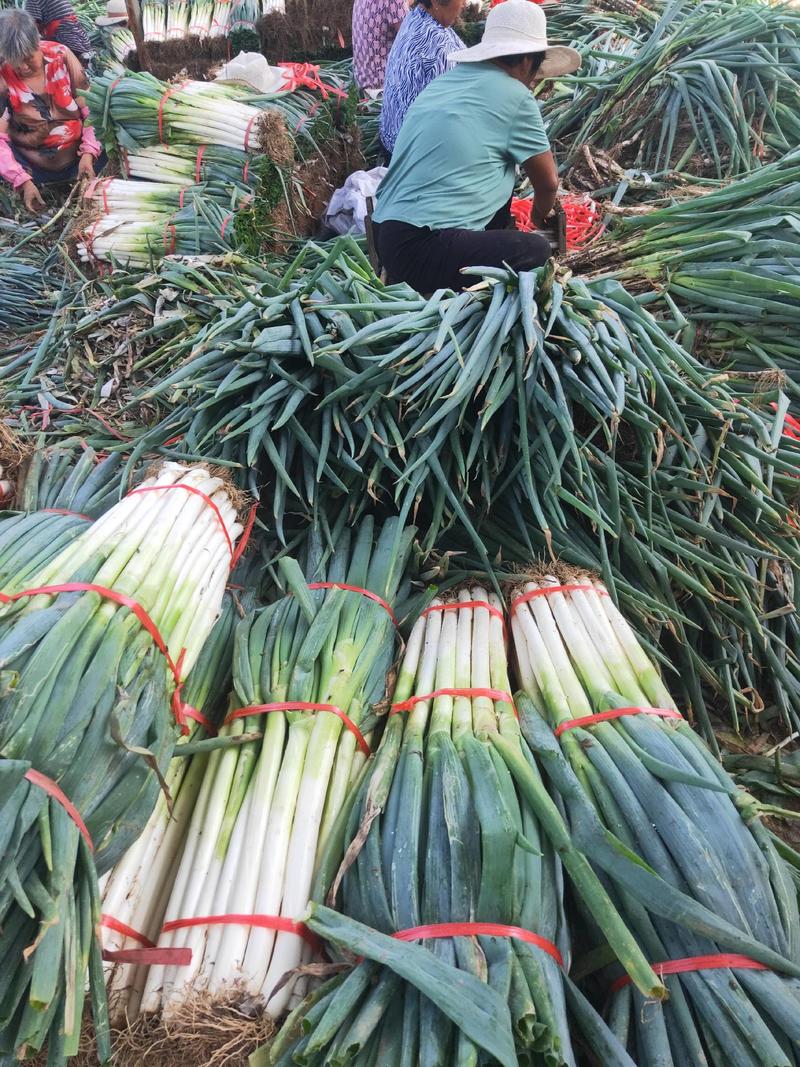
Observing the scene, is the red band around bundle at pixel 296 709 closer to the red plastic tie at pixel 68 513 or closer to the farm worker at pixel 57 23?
the red plastic tie at pixel 68 513

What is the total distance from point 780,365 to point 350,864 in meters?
1.92

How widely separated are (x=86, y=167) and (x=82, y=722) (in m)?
4.30

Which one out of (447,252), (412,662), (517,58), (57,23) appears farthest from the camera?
(57,23)

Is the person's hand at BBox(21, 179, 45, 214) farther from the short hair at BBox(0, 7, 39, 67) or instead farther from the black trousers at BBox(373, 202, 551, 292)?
the black trousers at BBox(373, 202, 551, 292)

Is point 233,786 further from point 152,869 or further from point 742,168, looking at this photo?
point 742,168

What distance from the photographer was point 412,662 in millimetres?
1692

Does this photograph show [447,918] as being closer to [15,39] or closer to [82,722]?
[82,722]

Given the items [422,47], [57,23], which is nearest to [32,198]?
[57,23]

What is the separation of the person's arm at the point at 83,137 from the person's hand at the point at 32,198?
29 centimetres

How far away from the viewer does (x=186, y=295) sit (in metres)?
2.69

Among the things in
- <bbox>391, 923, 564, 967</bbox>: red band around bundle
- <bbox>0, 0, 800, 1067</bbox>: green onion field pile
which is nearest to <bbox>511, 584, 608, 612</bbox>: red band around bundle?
<bbox>0, 0, 800, 1067</bbox>: green onion field pile

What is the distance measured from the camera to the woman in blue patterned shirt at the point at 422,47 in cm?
369

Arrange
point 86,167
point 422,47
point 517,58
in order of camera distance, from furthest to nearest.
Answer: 1. point 86,167
2. point 422,47
3. point 517,58

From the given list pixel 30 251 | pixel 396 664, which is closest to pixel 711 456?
pixel 396 664
